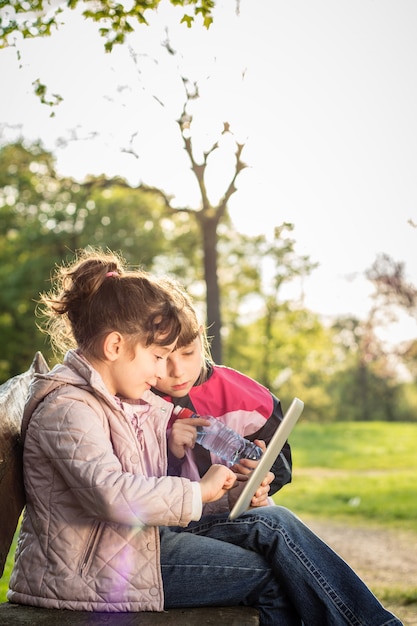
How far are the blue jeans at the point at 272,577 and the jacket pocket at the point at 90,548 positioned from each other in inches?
11.9

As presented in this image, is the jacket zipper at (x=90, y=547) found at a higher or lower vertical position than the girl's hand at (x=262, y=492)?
lower

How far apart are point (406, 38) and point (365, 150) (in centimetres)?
179

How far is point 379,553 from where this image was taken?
7.93m

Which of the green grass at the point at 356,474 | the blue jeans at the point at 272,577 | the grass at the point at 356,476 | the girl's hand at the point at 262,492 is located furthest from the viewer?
the green grass at the point at 356,474

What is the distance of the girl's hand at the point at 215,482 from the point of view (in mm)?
2430

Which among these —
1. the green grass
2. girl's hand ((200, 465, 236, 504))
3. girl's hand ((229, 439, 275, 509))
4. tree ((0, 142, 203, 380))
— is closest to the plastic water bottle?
girl's hand ((229, 439, 275, 509))

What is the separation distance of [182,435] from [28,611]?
0.80 meters

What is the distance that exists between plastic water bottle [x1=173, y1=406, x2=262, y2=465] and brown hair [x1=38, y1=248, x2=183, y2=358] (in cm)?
49

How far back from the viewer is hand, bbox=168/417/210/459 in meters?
2.94

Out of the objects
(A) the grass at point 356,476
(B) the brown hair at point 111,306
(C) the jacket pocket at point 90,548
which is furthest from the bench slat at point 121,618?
(A) the grass at point 356,476

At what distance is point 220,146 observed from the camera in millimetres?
6406

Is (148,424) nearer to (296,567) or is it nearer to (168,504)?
(168,504)

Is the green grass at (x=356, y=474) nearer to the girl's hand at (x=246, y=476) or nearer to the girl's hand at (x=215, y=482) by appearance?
the girl's hand at (x=246, y=476)

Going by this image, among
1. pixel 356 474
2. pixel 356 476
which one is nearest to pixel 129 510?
pixel 356 476
